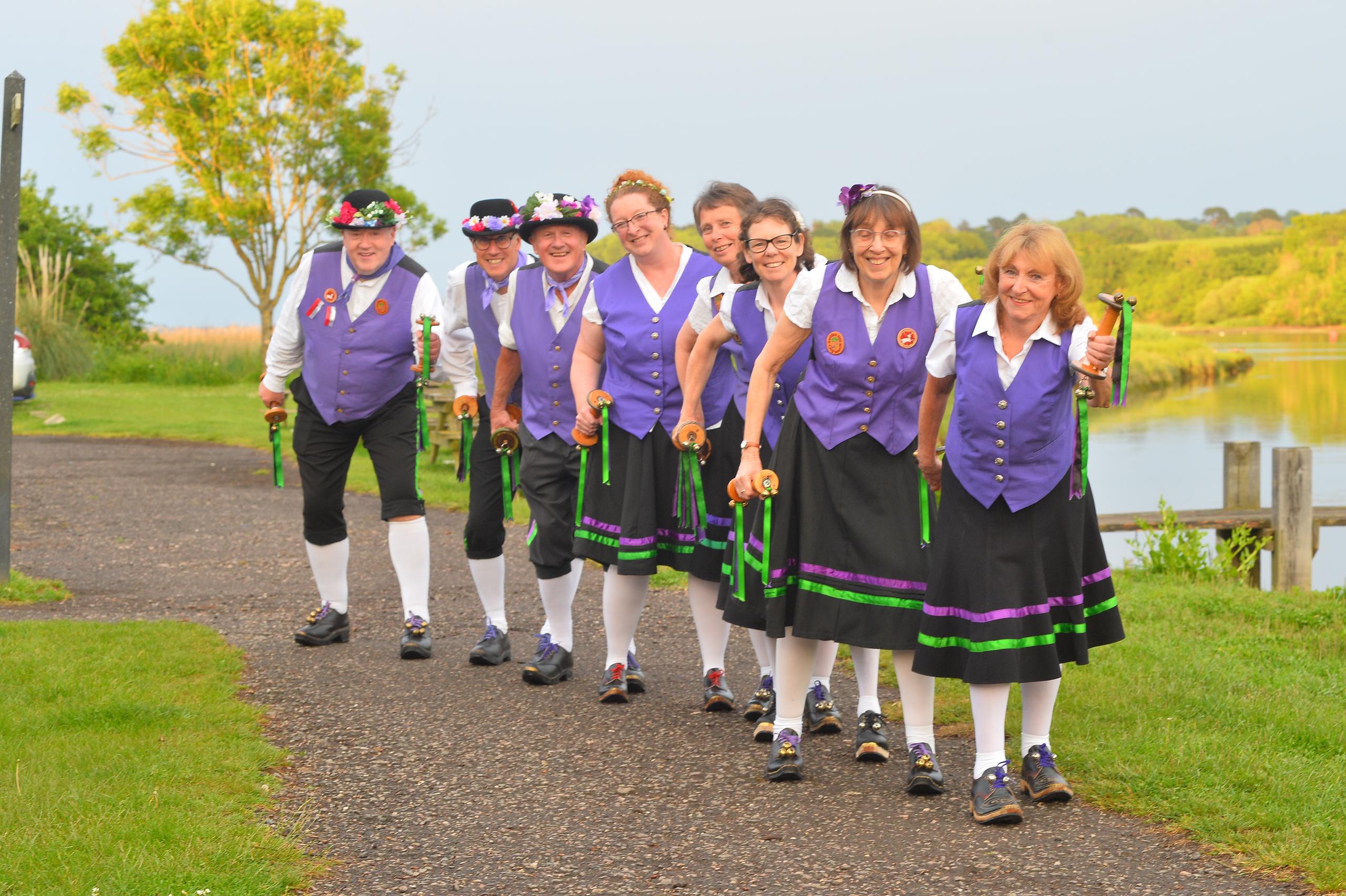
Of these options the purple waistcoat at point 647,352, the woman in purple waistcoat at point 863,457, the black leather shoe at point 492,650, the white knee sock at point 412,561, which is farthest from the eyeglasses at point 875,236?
the white knee sock at point 412,561

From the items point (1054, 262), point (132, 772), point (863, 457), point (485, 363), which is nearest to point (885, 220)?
point (1054, 262)

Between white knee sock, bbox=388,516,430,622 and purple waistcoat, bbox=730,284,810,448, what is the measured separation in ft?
7.45

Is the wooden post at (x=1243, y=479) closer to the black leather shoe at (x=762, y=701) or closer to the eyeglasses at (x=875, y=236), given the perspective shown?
the black leather shoe at (x=762, y=701)

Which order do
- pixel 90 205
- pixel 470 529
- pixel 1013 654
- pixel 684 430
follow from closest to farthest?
pixel 1013 654 < pixel 684 430 < pixel 470 529 < pixel 90 205

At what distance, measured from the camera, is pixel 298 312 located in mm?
6527

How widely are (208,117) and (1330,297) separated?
3290cm

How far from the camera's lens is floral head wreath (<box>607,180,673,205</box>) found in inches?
213

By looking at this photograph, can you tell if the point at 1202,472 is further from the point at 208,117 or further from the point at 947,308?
the point at 208,117

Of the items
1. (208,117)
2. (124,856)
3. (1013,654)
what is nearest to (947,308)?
(1013,654)

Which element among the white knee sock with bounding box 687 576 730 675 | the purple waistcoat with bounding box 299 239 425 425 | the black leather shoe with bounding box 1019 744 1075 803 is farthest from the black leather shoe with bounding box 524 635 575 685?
the black leather shoe with bounding box 1019 744 1075 803

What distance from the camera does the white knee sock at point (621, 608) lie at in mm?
5680

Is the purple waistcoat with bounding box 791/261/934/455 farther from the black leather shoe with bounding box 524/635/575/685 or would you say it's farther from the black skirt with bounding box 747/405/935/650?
the black leather shoe with bounding box 524/635/575/685

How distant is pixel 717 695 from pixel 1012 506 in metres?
1.79

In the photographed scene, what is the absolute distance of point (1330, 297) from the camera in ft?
141
